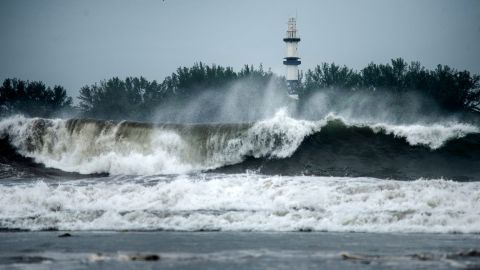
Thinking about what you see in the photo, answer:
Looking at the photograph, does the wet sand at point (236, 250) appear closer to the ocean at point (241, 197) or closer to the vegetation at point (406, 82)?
the ocean at point (241, 197)

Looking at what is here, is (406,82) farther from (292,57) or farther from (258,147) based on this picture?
(258,147)

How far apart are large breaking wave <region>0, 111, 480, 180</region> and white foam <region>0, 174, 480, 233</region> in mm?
6619

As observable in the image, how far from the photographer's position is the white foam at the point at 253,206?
505 inches

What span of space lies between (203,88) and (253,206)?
70404mm

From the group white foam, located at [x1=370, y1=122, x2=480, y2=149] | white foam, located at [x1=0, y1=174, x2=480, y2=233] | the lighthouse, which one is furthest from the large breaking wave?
the lighthouse

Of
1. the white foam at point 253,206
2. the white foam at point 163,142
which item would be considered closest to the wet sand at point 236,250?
the white foam at point 253,206

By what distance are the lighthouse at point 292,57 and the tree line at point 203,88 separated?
214cm

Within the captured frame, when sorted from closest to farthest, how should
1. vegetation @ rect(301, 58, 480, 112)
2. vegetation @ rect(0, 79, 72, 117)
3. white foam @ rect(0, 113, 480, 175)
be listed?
white foam @ rect(0, 113, 480, 175) < vegetation @ rect(301, 58, 480, 112) < vegetation @ rect(0, 79, 72, 117)

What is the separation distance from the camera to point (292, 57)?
333 feet

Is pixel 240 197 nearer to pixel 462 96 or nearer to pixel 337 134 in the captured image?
pixel 337 134

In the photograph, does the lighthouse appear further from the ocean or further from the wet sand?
the wet sand

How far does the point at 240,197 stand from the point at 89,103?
75.0 m

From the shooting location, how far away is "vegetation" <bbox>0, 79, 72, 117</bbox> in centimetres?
8825

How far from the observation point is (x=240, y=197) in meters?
15.9
